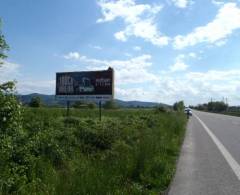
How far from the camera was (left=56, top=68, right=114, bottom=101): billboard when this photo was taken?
88.3ft

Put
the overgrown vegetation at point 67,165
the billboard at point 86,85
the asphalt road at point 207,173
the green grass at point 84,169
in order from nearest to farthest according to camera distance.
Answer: the overgrown vegetation at point 67,165 → the green grass at point 84,169 → the asphalt road at point 207,173 → the billboard at point 86,85

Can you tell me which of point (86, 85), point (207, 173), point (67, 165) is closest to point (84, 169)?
point (67, 165)

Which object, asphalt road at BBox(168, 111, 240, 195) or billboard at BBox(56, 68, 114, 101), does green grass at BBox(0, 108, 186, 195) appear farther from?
billboard at BBox(56, 68, 114, 101)

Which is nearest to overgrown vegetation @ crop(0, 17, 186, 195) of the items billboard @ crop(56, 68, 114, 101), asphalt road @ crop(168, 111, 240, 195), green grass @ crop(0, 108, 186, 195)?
green grass @ crop(0, 108, 186, 195)

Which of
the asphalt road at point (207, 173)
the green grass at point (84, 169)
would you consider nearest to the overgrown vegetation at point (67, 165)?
the green grass at point (84, 169)

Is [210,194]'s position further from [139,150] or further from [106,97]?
[106,97]

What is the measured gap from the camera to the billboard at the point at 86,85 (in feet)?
88.3

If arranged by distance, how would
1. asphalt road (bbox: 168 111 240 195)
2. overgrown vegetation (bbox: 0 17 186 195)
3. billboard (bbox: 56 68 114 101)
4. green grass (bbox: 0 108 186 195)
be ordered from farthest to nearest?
billboard (bbox: 56 68 114 101)
asphalt road (bbox: 168 111 240 195)
green grass (bbox: 0 108 186 195)
overgrown vegetation (bbox: 0 17 186 195)

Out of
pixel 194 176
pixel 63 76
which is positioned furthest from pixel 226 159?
pixel 63 76

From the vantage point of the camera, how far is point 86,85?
27.6 metres

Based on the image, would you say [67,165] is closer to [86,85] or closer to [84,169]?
[84,169]

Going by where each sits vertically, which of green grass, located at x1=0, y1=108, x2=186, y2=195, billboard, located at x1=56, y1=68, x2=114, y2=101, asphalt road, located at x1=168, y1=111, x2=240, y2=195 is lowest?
asphalt road, located at x1=168, y1=111, x2=240, y2=195

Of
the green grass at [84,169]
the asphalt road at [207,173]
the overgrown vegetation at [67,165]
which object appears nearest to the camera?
the overgrown vegetation at [67,165]

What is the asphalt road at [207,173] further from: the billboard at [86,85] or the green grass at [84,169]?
the billboard at [86,85]
